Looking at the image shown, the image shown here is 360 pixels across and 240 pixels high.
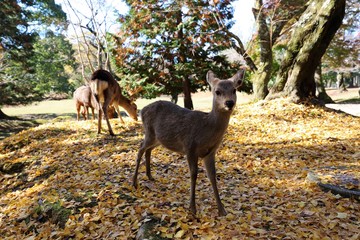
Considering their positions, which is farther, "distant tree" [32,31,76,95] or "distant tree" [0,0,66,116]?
"distant tree" [32,31,76,95]

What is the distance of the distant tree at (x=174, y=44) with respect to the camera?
475 inches

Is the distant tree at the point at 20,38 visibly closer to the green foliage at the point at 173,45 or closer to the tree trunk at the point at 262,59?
the green foliage at the point at 173,45

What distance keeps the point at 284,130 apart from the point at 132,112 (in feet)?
17.5

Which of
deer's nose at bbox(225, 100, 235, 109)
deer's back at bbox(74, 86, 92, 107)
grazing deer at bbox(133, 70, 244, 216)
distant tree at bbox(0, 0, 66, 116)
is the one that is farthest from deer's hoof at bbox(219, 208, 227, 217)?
distant tree at bbox(0, 0, 66, 116)

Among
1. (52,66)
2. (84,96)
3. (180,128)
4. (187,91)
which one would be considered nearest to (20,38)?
(84,96)

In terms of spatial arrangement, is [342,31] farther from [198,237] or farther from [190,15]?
[198,237]

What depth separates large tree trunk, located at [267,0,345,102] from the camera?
31.4 feet

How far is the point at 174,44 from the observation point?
12.1m

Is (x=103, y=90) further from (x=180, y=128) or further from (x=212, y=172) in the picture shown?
(x=212, y=172)

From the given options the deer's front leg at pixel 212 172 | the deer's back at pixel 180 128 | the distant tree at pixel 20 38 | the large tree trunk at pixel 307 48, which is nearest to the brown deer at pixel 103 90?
the deer's back at pixel 180 128

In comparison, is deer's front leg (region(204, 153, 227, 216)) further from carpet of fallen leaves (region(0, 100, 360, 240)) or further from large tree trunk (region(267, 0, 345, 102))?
large tree trunk (region(267, 0, 345, 102))

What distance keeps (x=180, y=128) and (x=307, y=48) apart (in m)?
7.94

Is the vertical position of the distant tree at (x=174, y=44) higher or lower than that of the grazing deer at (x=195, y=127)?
higher

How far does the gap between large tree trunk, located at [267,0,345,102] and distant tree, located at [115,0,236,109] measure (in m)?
2.80
